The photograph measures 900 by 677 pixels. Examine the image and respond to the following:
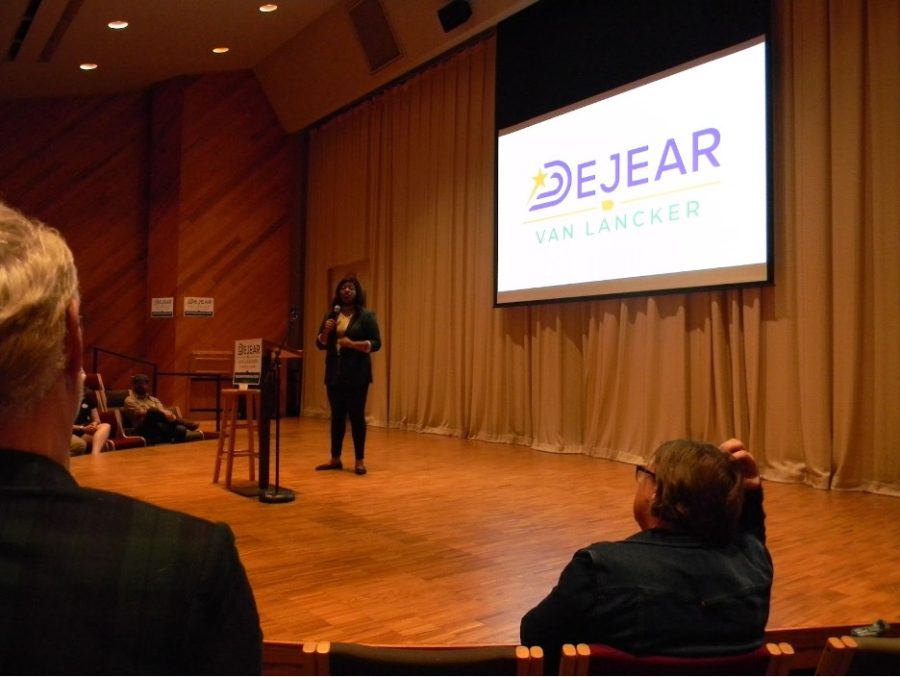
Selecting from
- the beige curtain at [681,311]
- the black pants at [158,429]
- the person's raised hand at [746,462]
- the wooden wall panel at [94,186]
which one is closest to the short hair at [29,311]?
the person's raised hand at [746,462]

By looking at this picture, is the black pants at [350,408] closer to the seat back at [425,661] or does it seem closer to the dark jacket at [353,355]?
the dark jacket at [353,355]

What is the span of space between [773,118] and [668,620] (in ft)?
14.5

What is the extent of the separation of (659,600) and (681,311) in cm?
446

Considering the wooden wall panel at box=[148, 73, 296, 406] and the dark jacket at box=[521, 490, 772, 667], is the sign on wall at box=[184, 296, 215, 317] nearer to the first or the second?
the wooden wall panel at box=[148, 73, 296, 406]

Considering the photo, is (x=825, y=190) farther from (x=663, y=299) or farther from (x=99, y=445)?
(x=99, y=445)

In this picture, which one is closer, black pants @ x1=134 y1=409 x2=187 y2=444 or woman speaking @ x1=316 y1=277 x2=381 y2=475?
woman speaking @ x1=316 y1=277 x2=381 y2=475

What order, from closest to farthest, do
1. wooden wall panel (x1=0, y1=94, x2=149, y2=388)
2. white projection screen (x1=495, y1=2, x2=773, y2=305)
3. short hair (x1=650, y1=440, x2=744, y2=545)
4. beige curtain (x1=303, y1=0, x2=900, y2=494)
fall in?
short hair (x1=650, y1=440, x2=744, y2=545), beige curtain (x1=303, y1=0, x2=900, y2=494), white projection screen (x1=495, y1=2, x2=773, y2=305), wooden wall panel (x1=0, y1=94, x2=149, y2=388)

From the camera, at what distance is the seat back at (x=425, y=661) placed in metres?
0.92

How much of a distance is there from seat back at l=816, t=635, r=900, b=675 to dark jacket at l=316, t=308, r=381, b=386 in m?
3.82

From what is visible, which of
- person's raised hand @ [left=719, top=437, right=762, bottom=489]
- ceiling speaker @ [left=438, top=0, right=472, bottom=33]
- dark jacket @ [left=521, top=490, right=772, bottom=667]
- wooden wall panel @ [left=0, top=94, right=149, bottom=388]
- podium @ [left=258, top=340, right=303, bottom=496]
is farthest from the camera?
wooden wall panel @ [left=0, top=94, right=149, bottom=388]

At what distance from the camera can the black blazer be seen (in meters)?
0.52

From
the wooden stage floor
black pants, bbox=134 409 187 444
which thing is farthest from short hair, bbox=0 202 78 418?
black pants, bbox=134 409 187 444

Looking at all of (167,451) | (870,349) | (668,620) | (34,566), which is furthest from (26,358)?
(167,451)

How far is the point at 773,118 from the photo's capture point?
186 inches
